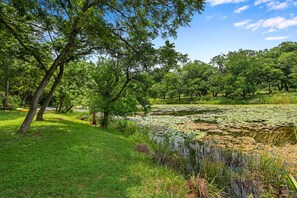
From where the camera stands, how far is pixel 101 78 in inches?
511

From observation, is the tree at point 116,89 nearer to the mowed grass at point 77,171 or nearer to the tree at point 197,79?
the mowed grass at point 77,171

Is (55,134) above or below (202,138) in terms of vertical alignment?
above

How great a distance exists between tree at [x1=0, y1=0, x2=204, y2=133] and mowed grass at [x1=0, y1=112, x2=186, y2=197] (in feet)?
8.89

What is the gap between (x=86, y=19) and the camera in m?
6.25

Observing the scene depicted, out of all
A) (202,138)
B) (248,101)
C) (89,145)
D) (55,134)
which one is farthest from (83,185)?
(248,101)

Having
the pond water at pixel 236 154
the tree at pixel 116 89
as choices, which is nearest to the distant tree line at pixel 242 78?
the tree at pixel 116 89

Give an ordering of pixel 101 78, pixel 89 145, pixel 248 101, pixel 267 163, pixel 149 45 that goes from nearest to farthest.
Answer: pixel 267 163, pixel 89 145, pixel 149 45, pixel 101 78, pixel 248 101

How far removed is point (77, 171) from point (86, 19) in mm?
4477

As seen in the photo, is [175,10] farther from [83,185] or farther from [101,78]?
[101,78]

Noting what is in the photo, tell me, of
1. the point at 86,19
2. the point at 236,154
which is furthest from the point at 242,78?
the point at 86,19

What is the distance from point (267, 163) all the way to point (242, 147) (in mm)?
2723

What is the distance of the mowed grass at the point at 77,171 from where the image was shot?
4508 millimetres

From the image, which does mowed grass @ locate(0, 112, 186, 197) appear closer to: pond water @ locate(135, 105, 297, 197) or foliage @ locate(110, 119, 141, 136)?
pond water @ locate(135, 105, 297, 197)

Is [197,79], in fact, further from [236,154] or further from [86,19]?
[86,19]
